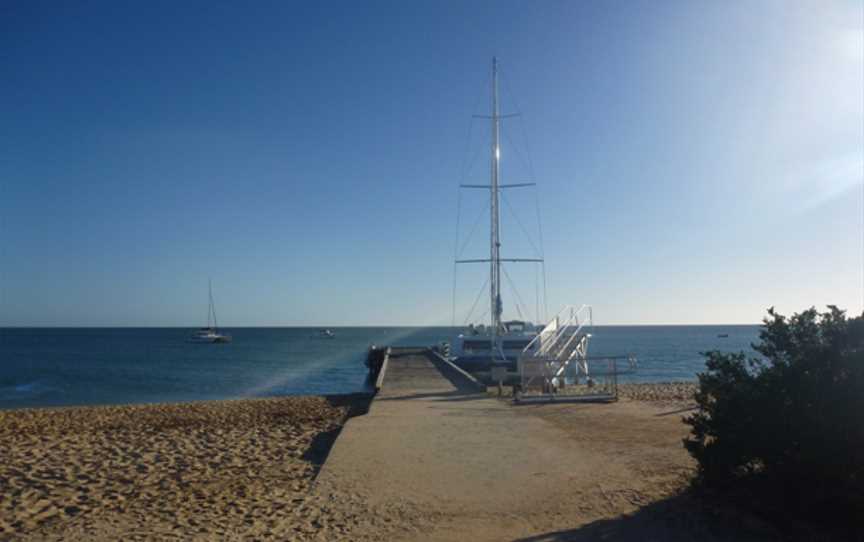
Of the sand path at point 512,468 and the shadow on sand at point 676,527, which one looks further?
the sand path at point 512,468

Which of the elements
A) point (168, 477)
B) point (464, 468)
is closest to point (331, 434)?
point (168, 477)

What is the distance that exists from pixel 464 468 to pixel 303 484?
2205 millimetres

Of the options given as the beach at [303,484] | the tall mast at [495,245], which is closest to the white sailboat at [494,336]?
the tall mast at [495,245]

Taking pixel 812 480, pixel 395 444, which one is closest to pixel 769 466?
pixel 812 480

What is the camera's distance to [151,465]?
1035 centimetres

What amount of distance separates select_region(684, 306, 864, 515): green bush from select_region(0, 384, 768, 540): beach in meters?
0.89

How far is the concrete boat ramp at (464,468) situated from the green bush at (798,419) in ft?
5.59

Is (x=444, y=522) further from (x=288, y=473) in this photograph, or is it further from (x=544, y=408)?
(x=544, y=408)

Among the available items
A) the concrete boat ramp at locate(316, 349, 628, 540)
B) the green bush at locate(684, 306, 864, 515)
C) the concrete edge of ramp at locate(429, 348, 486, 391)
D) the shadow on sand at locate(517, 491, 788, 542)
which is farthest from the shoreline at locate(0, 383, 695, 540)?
the concrete edge of ramp at locate(429, 348, 486, 391)

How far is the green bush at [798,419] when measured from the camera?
18.9 ft

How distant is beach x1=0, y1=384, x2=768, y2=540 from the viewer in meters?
6.42

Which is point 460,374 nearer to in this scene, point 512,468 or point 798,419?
point 512,468

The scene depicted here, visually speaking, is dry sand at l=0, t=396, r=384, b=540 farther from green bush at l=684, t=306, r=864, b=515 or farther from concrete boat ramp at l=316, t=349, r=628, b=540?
green bush at l=684, t=306, r=864, b=515

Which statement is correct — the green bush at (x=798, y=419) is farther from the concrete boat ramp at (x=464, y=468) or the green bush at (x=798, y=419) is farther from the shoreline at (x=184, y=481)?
the shoreline at (x=184, y=481)
